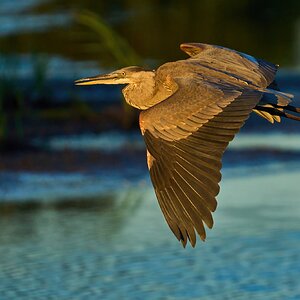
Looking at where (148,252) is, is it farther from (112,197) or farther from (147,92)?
(147,92)

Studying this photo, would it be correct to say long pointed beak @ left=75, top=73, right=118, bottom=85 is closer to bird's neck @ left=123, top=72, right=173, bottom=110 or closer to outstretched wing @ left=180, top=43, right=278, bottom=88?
bird's neck @ left=123, top=72, right=173, bottom=110

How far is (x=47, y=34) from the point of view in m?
21.8

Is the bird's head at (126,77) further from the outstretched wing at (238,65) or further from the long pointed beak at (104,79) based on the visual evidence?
the outstretched wing at (238,65)

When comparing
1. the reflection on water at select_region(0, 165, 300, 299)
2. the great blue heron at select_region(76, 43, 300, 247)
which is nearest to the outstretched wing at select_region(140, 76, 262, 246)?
the great blue heron at select_region(76, 43, 300, 247)

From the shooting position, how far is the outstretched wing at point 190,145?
671 cm

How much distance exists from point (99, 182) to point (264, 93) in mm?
5076

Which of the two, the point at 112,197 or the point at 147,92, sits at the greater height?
the point at 147,92

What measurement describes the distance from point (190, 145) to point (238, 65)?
131 cm

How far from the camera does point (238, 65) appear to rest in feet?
26.5

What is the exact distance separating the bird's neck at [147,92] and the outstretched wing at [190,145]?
575 mm

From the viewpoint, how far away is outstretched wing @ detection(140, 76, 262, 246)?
264 inches

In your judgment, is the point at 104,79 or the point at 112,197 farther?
the point at 112,197

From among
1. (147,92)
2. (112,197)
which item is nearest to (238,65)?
(147,92)

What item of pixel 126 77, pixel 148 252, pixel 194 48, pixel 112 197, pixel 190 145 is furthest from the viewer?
pixel 112 197
